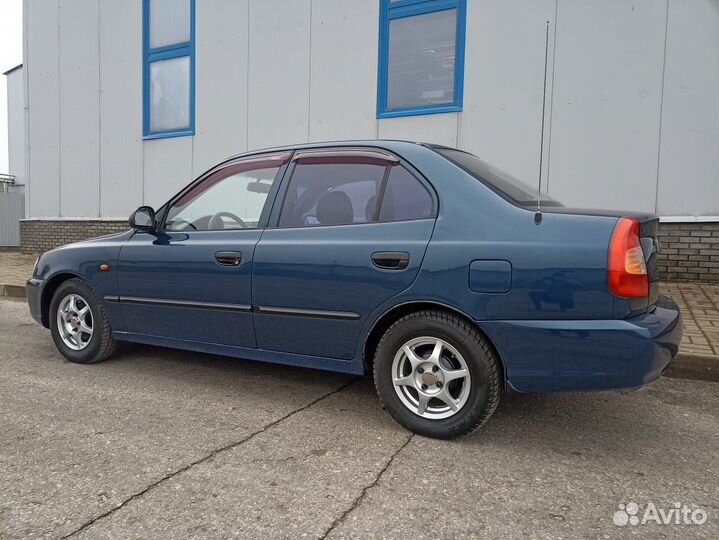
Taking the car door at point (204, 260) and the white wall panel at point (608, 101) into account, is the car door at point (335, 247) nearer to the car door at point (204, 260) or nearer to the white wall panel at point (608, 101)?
the car door at point (204, 260)

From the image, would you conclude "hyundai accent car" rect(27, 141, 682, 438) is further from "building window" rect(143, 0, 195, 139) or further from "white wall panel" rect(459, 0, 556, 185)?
"building window" rect(143, 0, 195, 139)

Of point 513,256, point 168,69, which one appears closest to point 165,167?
point 168,69

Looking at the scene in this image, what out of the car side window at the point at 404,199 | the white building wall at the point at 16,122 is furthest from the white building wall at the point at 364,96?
the white building wall at the point at 16,122

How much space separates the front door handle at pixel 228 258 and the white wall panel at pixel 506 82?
520cm

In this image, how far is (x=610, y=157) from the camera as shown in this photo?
7.20m

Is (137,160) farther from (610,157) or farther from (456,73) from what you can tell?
(610,157)

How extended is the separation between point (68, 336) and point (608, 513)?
3992 mm

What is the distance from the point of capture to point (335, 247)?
3.14 metres

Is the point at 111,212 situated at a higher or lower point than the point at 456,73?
lower

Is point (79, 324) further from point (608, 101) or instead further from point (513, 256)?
point (608, 101)

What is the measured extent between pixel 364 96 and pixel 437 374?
656 centimetres

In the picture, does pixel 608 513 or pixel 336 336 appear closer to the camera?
pixel 608 513

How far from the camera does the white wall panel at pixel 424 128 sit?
8062 mm

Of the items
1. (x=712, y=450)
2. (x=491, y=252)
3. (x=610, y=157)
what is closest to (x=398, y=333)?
(x=491, y=252)
